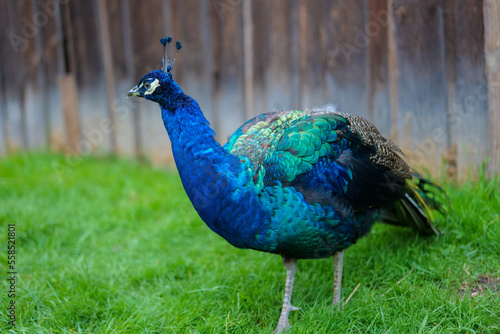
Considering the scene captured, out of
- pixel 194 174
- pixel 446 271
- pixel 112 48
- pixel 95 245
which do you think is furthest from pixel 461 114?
pixel 112 48

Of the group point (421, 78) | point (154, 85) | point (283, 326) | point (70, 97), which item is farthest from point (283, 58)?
point (70, 97)

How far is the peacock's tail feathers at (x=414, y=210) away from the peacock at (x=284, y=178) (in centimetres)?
23

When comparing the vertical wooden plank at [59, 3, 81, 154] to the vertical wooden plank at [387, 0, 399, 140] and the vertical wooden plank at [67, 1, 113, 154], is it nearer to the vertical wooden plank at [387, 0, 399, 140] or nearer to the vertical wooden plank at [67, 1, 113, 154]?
the vertical wooden plank at [67, 1, 113, 154]

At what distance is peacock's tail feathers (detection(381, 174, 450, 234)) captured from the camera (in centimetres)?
318

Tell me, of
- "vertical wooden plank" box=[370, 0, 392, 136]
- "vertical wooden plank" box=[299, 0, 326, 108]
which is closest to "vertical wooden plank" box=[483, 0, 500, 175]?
"vertical wooden plank" box=[370, 0, 392, 136]

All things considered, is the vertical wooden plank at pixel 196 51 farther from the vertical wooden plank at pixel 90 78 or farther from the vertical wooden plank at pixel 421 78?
the vertical wooden plank at pixel 421 78

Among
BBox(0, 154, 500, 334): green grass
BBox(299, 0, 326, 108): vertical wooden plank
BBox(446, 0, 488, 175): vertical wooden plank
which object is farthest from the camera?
BBox(299, 0, 326, 108): vertical wooden plank

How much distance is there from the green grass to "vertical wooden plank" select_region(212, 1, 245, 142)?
1.09 metres

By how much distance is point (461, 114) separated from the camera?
3680 millimetres

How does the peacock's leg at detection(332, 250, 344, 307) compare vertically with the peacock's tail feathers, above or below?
below

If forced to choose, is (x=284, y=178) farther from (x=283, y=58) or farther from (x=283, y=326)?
(x=283, y=58)

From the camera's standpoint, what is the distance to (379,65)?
399 centimetres

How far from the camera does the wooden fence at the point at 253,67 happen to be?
3.64 metres

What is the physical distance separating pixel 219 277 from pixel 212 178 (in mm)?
1063
